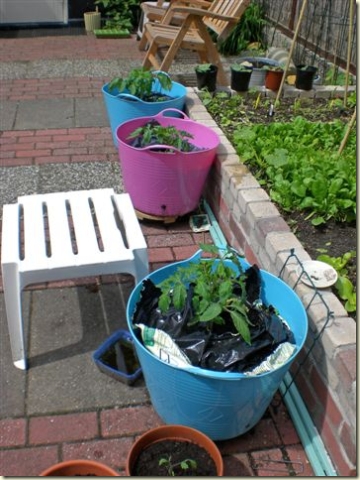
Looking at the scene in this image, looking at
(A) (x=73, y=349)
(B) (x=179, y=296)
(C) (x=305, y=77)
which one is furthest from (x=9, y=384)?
(C) (x=305, y=77)

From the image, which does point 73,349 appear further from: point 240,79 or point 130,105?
point 240,79

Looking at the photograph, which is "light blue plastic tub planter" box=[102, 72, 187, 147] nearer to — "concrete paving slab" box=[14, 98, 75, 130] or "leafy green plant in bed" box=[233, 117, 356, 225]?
"leafy green plant in bed" box=[233, 117, 356, 225]

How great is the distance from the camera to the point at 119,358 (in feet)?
7.57

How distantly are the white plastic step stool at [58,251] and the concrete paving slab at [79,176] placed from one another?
3.67ft

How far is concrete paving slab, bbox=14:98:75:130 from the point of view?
182 inches

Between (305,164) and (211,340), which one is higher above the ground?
(305,164)

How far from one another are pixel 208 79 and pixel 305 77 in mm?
816

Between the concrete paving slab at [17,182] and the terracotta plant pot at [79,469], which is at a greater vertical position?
the terracotta plant pot at [79,469]

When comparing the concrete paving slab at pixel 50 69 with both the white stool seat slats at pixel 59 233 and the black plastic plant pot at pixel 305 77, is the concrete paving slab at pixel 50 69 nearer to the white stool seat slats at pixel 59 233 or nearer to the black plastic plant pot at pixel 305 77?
the black plastic plant pot at pixel 305 77

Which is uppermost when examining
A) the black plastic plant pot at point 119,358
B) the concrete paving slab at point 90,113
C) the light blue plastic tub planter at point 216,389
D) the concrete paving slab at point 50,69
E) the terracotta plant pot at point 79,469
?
the light blue plastic tub planter at point 216,389

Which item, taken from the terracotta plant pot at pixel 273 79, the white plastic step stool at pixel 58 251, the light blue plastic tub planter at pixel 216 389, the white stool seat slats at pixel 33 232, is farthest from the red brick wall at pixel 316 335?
the terracotta plant pot at pixel 273 79

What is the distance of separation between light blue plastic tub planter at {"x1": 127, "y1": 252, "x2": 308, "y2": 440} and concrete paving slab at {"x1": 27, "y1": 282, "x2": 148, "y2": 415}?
26 cm

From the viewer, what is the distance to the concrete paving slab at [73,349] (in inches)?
84.0

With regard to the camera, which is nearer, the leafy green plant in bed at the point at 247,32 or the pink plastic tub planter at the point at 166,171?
the pink plastic tub planter at the point at 166,171
